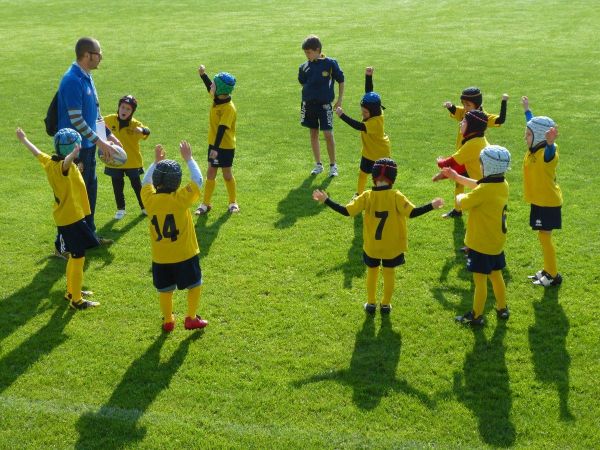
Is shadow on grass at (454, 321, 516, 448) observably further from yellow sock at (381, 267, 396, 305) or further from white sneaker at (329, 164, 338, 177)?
white sneaker at (329, 164, 338, 177)

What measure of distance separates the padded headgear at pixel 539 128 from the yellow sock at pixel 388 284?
2.15m

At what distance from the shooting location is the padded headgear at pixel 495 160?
6.27 metres

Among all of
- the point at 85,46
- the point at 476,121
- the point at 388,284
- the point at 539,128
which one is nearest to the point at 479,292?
the point at 388,284

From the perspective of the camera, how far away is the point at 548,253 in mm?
7504

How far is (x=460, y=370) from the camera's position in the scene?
615 centimetres

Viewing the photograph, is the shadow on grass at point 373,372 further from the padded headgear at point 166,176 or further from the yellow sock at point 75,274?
the yellow sock at point 75,274

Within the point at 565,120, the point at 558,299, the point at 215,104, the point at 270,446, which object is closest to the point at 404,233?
the point at 558,299

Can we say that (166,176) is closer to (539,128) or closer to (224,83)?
(224,83)

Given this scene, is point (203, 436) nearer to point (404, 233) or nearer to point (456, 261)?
point (404, 233)

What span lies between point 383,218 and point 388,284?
0.80m

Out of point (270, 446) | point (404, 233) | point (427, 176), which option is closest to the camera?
point (270, 446)

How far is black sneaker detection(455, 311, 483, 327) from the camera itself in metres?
6.86

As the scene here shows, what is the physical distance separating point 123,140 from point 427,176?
513 cm

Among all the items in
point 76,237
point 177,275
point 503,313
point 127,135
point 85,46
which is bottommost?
point 503,313
